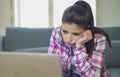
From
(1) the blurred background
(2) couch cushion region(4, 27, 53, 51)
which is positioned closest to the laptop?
(2) couch cushion region(4, 27, 53, 51)

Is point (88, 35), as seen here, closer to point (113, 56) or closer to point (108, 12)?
point (113, 56)

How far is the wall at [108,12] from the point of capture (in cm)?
437

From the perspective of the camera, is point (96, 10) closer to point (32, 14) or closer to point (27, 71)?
point (32, 14)

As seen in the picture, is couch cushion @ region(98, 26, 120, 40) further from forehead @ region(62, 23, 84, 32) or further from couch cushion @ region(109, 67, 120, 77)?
forehead @ region(62, 23, 84, 32)

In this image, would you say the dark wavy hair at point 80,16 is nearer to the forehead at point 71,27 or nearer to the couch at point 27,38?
the forehead at point 71,27

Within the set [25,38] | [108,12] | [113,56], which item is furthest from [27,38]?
[108,12]

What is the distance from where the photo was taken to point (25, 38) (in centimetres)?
271

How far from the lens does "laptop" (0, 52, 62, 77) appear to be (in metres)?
0.78

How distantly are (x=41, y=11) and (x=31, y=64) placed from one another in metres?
3.83

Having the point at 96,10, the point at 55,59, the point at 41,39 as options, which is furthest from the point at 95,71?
the point at 96,10

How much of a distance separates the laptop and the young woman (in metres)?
0.34

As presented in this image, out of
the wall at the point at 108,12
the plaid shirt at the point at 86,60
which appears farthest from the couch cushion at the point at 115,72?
the wall at the point at 108,12

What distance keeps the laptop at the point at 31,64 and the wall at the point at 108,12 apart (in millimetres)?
3734

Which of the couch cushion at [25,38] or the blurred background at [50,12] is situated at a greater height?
the blurred background at [50,12]
